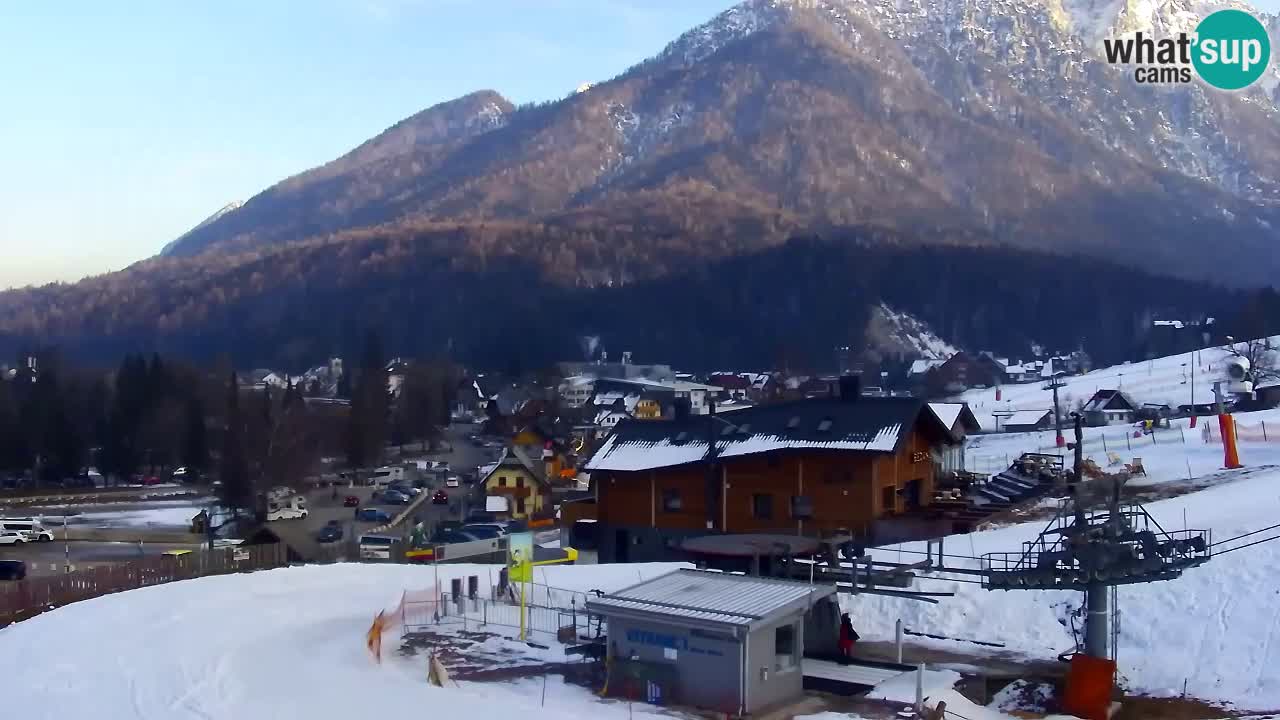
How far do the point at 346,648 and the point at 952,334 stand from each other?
172150 millimetres

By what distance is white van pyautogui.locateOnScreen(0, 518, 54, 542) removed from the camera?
4900cm

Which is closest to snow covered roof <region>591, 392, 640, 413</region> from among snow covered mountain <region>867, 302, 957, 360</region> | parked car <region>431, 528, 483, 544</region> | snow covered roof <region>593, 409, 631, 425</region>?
snow covered roof <region>593, 409, 631, 425</region>

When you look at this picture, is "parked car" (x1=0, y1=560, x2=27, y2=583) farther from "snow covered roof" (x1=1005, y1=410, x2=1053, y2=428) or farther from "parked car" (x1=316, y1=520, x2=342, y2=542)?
"snow covered roof" (x1=1005, y1=410, x2=1053, y2=428)

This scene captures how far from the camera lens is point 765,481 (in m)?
32.2

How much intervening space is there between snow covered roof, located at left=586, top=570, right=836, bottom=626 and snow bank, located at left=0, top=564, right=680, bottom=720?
142 centimetres

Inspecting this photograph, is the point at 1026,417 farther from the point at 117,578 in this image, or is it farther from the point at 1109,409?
the point at 117,578

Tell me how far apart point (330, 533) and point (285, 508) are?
30.7 ft

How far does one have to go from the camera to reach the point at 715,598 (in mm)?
18266

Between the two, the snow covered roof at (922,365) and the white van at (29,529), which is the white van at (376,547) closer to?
the white van at (29,529)

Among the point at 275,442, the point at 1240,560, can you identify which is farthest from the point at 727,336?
the point at 1240,560

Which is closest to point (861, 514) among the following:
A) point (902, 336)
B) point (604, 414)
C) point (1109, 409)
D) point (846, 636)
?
point (846, 636)

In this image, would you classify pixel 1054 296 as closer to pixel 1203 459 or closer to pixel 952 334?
pixel 952 334

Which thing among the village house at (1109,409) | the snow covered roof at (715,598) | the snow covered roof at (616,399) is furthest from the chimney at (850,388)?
the snow covered roof at (616,399)

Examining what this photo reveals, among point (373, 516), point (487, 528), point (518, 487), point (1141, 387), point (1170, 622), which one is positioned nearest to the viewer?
point (1170, 622)
